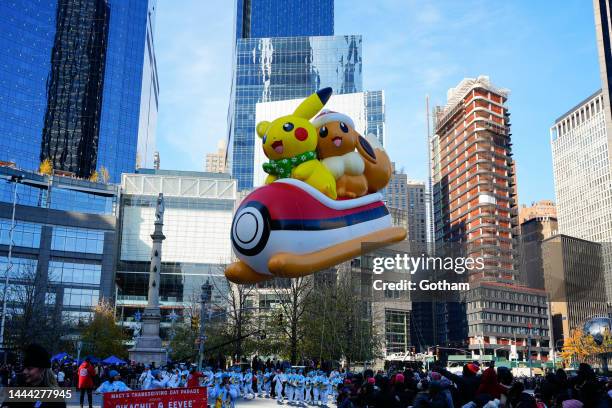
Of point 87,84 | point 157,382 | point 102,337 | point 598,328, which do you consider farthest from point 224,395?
point 87,84

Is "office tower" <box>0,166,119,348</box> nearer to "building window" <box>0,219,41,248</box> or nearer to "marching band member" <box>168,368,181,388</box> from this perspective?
"building window" <box>0,219,41,248</box>

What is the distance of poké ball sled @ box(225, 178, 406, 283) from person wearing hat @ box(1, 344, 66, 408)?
10.6 metres

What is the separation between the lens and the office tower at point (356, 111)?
406 feet

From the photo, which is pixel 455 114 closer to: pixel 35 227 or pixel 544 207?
pixel 544 207

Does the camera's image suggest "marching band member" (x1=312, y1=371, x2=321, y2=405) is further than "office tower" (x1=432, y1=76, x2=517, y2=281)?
No

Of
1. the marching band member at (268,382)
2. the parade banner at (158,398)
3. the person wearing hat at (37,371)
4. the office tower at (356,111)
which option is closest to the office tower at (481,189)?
the office tower at (356,111)

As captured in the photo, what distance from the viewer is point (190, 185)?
3551 inches

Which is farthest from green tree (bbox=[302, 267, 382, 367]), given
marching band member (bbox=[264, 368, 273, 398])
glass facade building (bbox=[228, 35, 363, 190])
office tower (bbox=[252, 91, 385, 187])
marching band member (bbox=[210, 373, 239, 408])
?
glass facade building (bbox=[228, 35, 363, 190])

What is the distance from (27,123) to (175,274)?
55.1 metres

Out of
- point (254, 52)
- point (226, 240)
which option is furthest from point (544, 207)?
point (226, 240)

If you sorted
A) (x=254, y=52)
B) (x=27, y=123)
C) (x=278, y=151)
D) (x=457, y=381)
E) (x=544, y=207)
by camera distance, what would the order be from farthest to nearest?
(x=544, y=207) → (x=254, y=52) → (x=27, y=123) → (x=278, y=151) → (x=457, y=381)

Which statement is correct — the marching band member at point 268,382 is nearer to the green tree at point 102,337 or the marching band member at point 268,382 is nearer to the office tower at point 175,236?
the green tree at point 102,337

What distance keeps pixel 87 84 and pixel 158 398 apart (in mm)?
134616

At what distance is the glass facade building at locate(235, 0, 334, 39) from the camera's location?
16800 centimetres
